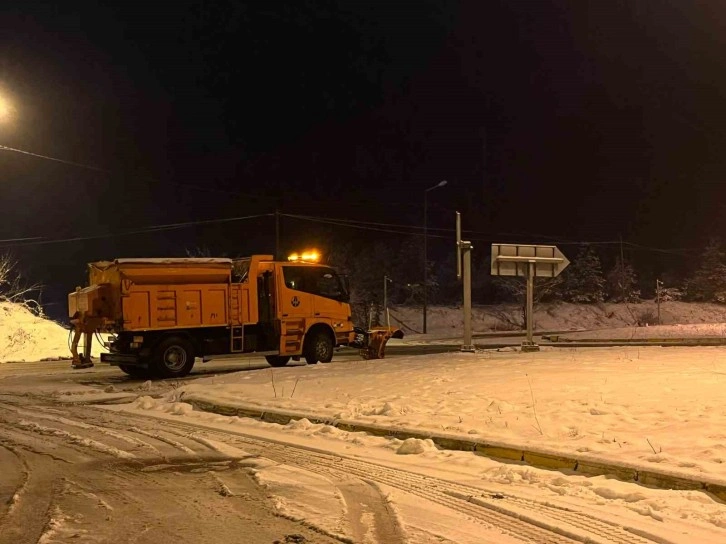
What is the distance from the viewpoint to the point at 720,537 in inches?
187

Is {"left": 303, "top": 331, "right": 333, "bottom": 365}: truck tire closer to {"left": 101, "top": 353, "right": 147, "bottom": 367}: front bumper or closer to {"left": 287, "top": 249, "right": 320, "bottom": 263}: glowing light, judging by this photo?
{"left": 287, "top": 249, "right": 320, "bottom": 263}: glowing light

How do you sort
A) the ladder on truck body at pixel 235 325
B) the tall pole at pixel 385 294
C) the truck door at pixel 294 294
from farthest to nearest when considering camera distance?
the tall pole at pixel 385 294
the truck door at pixel 294 294
the ladder on truck body at pixel 235 325

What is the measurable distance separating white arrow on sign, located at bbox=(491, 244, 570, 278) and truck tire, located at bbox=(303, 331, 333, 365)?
19.0 feet

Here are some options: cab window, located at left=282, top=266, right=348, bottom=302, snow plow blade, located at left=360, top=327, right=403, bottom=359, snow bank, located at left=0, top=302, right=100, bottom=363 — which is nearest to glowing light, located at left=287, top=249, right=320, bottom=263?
cab window, located at left=282, top=266, right=348, bottom=302

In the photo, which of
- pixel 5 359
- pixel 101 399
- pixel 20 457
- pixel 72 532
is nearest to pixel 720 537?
pixel 72 532

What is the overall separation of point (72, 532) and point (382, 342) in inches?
619

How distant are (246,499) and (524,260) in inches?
647

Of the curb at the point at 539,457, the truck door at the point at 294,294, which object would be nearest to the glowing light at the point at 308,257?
the truck door at the point at 294,294

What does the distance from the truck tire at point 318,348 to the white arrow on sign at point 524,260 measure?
581 centimetres

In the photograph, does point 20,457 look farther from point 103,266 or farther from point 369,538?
point 103,266

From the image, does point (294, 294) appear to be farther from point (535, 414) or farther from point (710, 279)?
point (710, 279)

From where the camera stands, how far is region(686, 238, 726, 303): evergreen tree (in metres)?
56.8

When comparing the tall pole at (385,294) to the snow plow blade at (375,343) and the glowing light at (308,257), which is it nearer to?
the snow plow blade at (375,343)

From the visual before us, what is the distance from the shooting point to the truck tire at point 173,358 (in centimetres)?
1648
